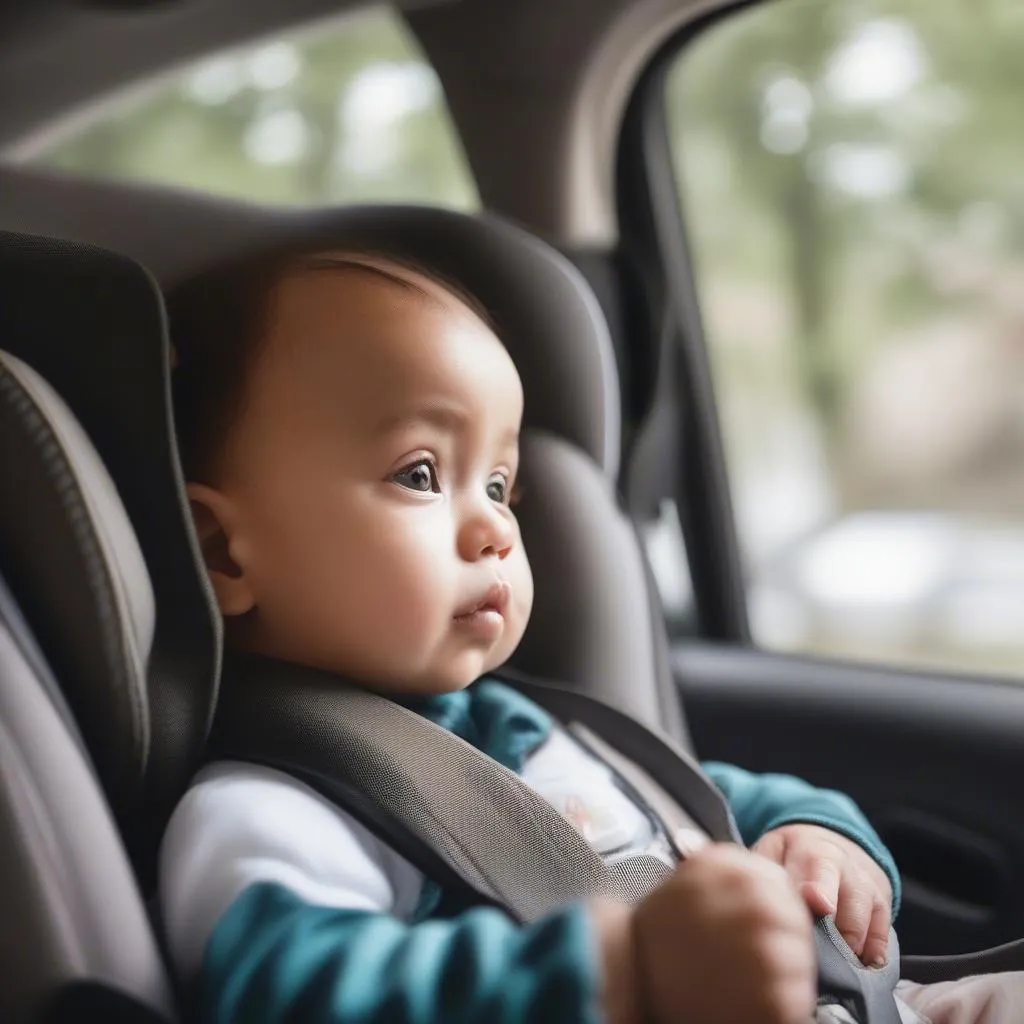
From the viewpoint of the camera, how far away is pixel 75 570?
677 millimetres

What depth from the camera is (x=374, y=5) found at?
138cm

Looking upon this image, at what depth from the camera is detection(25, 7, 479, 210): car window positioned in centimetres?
146

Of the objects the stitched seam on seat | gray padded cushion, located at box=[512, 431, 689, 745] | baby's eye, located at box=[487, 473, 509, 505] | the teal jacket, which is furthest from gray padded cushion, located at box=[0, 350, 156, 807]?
gray padded cushion, located at box=[512, 431, 689, 745]

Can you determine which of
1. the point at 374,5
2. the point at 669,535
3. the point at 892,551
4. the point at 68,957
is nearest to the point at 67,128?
the point at 374,5

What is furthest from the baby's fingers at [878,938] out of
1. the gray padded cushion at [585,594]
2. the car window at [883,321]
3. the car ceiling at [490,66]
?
the car window at [883,321]

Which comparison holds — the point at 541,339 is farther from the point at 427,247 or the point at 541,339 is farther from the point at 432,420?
the point at 432,420

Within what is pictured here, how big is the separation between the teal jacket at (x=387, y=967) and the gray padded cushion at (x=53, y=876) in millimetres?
47

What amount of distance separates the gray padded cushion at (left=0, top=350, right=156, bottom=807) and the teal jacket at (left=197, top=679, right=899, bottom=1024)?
13 centimetres

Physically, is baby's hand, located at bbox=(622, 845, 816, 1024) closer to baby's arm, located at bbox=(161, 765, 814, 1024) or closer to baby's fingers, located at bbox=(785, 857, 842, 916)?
baby's arm, located at bbox=(161, 765, 814, 1024)

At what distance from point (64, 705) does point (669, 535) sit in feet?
3.07

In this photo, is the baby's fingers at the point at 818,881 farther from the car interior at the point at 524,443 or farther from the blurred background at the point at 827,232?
the blurred background at the point at 827,232

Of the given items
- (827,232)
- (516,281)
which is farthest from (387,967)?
(827,232)

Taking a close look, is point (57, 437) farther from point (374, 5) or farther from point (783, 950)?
point (374, 5)

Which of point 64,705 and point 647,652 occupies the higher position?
point 64,705
